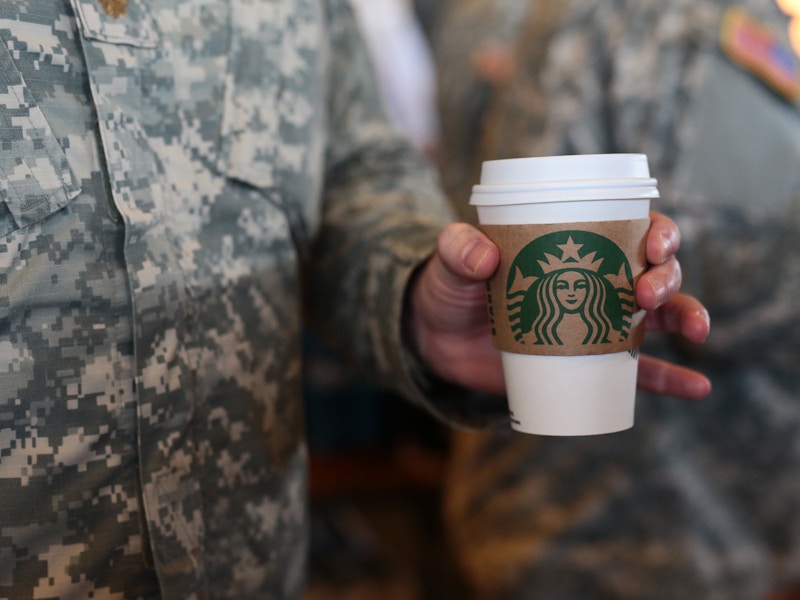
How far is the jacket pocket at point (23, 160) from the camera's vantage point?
0.64 metres

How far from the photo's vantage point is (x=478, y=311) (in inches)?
33.9

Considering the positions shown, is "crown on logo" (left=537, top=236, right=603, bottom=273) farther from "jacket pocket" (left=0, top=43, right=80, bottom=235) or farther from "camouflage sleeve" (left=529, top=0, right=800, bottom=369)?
"camouflage sleeve" (left=529, top=0, right=800, bottom=369)

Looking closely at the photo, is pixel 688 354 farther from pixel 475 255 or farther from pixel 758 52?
pixel 475 255

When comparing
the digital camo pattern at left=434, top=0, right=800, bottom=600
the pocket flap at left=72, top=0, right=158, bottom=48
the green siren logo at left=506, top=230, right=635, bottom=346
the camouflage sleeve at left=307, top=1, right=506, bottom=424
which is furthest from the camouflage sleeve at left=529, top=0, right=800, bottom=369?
the pocket flap at left=72, top=0, right=158, bottom=48

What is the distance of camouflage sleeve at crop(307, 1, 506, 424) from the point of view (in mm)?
907

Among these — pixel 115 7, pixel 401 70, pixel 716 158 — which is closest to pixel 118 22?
pixel 115 7

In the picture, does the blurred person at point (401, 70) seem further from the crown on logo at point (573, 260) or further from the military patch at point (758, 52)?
the crown on logo at point (573, 260)

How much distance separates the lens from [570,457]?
166 cm

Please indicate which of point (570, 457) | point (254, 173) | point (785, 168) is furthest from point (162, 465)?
point (785, 168)

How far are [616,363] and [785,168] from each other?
96cm

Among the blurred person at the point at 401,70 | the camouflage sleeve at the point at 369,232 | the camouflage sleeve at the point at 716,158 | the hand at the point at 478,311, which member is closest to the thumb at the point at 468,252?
the hand at the point at 478,311

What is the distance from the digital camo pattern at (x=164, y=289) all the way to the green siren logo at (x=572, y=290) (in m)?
0.20

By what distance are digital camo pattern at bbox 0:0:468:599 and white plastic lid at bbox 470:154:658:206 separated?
0.20 meters

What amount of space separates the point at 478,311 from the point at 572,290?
0.61 feet
